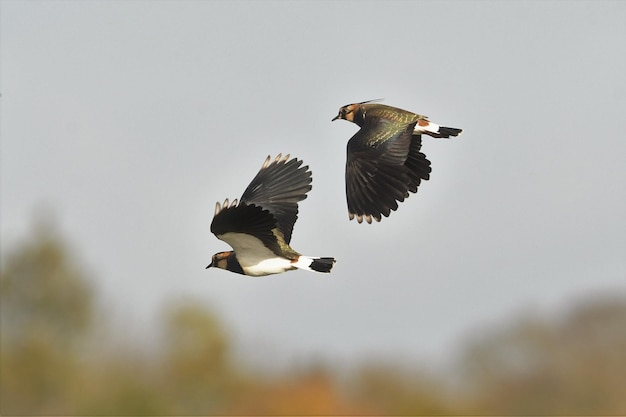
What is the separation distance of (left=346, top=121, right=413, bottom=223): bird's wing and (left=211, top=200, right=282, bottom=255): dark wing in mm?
1028

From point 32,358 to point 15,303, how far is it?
6.82 feet

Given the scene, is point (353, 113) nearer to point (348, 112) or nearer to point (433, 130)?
point (348, 112)

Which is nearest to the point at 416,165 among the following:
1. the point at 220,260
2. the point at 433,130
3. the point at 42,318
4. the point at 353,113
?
the point at 433,130

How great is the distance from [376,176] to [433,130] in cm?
118

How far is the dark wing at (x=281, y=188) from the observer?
15148 mm

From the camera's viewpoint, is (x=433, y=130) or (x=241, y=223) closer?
(x=241, y=223)

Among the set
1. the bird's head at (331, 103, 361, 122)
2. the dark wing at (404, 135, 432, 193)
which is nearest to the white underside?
the dark wing at (404, 135, 432, 193)

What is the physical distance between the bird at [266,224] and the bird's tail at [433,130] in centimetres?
126

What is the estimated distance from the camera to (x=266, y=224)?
13.9m

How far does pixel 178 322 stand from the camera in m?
41.5

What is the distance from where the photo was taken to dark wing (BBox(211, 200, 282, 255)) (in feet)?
44.6

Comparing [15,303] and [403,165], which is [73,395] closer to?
[15,303]

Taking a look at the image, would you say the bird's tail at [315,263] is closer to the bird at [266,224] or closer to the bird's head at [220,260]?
the bird at [266,224]

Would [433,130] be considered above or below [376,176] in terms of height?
above
